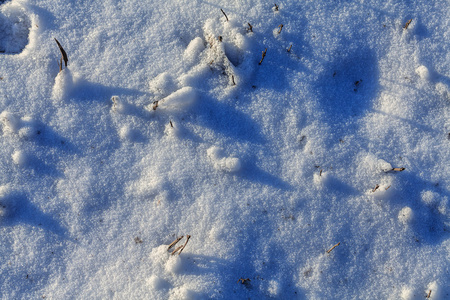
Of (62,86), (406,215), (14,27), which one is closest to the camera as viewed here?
(406,215)

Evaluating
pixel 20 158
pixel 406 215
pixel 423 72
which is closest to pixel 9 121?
pixel 20 158

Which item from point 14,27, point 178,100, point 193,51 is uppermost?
point 14,27

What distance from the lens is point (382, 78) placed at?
8.97 ft

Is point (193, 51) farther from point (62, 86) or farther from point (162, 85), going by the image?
point (62, 86)

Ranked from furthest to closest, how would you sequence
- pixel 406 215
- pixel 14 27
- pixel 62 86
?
1. pixel 14 27
2. pixel 62 86
3. pixel 406 215

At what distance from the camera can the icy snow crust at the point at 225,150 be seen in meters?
2.46

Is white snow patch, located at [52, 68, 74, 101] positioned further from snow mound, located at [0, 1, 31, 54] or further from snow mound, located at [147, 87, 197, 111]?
snow mound, located at [147, 87, 197, 111]

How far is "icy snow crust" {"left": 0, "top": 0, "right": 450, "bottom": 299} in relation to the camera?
246cm

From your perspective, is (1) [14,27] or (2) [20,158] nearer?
(2) [20,158]

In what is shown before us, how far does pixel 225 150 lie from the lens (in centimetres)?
260

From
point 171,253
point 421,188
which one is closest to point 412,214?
point 421,188

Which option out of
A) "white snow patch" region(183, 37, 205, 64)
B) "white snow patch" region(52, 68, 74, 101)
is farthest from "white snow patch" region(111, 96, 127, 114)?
"white snow patch" region(183, 37, 205, 64)

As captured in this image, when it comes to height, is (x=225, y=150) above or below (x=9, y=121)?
below

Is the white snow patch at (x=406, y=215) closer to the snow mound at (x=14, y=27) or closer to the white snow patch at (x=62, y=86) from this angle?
the white snow patch at (x=62, y=86)
